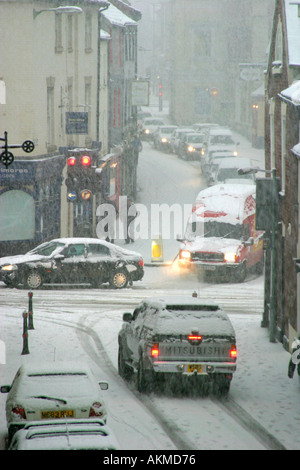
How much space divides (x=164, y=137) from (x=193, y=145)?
258 inches

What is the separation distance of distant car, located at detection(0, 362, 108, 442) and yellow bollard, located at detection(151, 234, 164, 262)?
20619 millimetres

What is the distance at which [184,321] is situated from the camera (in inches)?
601

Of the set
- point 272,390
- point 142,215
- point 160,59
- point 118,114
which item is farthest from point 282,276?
point 160,59

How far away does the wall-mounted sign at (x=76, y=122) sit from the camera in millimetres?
32562

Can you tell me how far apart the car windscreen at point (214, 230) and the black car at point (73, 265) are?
3416 millimetres

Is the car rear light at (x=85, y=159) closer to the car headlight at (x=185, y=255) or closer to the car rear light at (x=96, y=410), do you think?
the car headlight at (x=185, y=255)

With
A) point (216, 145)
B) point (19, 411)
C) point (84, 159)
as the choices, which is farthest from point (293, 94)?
point (216, 145)

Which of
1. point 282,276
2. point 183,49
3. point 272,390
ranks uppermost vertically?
point 183,49

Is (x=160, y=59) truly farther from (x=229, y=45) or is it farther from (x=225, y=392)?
(x=225, y=392)

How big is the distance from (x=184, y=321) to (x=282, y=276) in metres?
6.28

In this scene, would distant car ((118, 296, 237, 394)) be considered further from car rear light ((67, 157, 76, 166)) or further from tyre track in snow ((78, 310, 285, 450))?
car rear light ((67, 157, 76, 166))

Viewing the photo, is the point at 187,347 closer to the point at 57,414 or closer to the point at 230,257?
the point at 57,414

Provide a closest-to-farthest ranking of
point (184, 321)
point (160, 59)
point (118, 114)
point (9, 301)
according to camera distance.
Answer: point (184, 321) → point (9, 301) → point (118, 114) → point (160, 59)

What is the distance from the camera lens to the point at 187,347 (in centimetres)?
1509
